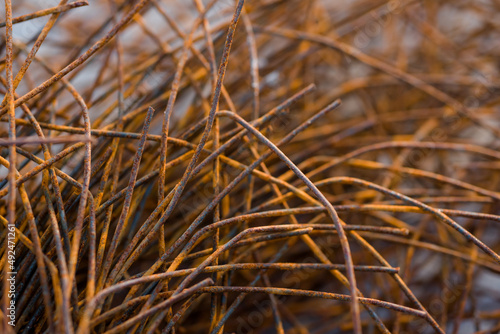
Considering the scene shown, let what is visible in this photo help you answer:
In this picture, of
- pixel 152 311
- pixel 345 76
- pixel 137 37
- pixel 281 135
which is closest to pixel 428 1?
pixel 345 76

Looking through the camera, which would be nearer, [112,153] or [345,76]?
[112,153]

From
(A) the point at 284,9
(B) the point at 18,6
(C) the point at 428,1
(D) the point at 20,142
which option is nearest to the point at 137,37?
(B) the point at 18,6

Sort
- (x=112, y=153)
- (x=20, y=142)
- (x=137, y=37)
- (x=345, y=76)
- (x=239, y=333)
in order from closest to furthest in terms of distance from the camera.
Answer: (x=20, y=142), (x=112, y=153), (x=239, y=333), (x=345, y=76), (x=137, y=37)

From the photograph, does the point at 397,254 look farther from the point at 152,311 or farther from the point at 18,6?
the point at 18,6

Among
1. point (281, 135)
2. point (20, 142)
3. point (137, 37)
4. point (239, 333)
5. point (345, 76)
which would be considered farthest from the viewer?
point (137, 37)

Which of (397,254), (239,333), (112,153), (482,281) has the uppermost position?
(112,153)

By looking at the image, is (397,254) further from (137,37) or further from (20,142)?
(137,37)

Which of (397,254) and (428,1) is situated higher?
(428,1)
